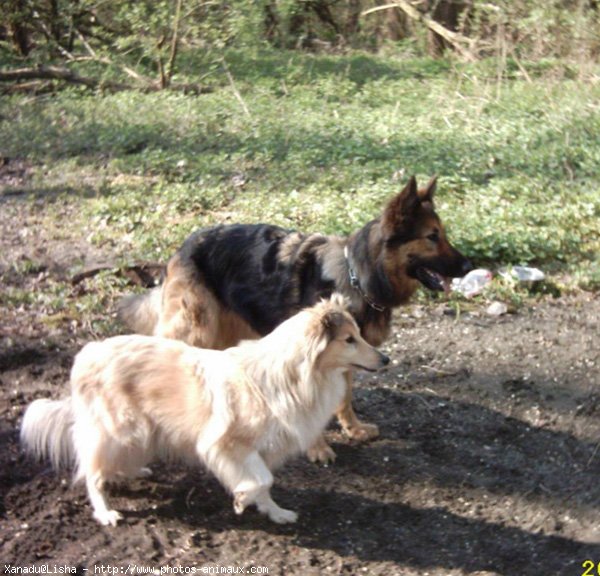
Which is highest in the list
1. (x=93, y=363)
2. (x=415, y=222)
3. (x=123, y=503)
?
(x=415, y=222)

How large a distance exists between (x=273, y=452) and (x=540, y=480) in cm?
180

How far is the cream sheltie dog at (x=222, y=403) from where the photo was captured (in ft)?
14.6

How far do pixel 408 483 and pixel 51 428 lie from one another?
7.12 ft

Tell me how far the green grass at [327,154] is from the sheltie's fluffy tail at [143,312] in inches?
84.3

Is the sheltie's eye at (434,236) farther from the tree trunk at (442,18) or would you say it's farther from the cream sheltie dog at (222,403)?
the tree trunk at (442,18)

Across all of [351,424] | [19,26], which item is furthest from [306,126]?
[19,26]

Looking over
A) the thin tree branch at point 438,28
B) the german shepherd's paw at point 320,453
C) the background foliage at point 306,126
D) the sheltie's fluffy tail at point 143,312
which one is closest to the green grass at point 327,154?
the background foliage at point 306,126

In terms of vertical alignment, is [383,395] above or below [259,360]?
below

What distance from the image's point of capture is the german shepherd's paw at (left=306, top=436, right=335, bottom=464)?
5.31 meters

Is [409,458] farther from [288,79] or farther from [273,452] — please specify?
[288,79]

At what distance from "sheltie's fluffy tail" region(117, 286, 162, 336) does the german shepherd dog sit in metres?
0.16

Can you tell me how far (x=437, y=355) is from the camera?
662cm

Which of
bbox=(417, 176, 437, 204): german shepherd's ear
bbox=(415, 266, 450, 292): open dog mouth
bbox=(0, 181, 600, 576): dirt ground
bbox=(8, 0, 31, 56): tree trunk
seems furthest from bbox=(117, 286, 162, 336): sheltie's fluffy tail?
bbox=(8, 0, 31, 56): tree trunk

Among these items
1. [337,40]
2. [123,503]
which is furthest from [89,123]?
[123,503]
